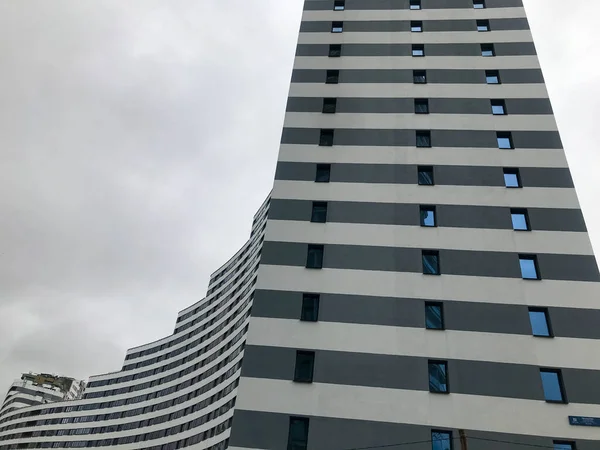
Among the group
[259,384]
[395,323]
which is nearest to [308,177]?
[395,323]

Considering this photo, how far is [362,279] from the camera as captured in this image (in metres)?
25.4

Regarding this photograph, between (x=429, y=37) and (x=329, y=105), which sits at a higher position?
(x=429, y=37)

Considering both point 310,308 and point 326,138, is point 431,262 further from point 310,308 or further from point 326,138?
point 326,138

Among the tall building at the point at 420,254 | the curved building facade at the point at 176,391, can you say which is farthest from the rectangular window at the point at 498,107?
the curved building facade at the point at 176,391

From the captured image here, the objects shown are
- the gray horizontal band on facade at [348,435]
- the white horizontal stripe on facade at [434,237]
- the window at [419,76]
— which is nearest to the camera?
the gray horizontal band on facade at [348,435]

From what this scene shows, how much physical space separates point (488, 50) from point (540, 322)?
20713 millimetres

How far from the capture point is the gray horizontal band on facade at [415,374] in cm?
2173

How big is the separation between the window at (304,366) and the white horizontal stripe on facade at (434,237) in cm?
646

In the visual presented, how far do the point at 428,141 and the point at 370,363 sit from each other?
591 inches

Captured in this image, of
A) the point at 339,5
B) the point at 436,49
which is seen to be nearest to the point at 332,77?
the point at 436,49

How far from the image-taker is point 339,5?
3872cm

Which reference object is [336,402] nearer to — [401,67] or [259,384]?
[259,384]

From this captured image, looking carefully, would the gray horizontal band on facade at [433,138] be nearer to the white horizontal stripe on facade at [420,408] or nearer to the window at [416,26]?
the window at [416,26]

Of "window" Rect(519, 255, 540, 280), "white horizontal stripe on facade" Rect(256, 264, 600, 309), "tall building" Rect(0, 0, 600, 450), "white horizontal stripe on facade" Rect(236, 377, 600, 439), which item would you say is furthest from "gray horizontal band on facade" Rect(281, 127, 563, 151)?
"white horizontal stripe on facade" Rect(236, 377, 600, 439)
